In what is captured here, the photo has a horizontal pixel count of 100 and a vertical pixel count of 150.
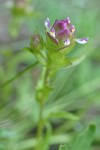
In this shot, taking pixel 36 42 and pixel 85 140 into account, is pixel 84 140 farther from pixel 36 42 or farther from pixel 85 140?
pixel 36 42

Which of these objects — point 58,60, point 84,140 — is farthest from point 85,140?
point 58,60

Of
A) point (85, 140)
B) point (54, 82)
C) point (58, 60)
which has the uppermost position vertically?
point (54, 82)

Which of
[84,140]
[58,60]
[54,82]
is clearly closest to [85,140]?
[84,140]

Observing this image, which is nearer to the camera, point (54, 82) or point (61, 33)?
point (61, 33)

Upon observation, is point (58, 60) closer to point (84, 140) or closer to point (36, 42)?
point (36, 42)

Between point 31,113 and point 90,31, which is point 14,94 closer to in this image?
point 31,113

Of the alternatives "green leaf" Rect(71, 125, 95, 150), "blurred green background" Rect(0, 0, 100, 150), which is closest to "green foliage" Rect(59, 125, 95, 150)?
"green leaf" Rect(71, 125, 95, 150)

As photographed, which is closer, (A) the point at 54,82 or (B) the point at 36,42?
(B) the point at 36,42

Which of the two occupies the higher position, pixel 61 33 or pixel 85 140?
pixel 61 33

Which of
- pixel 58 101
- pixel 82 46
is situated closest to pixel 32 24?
pixel 82 46
